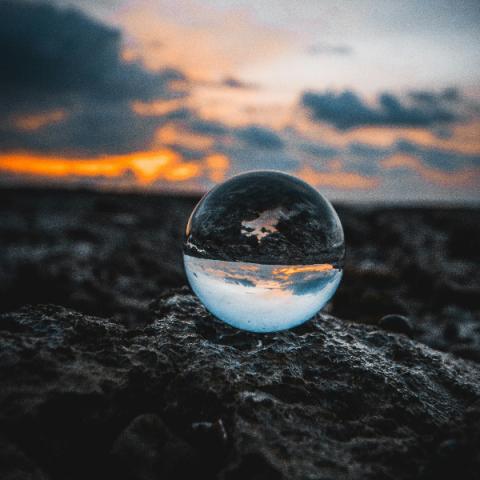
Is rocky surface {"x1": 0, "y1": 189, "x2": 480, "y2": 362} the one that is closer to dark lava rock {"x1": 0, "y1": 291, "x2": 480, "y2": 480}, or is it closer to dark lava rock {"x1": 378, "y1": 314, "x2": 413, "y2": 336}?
dark lava rock {"x1": 378, "y1": 314, "x2": 413, "y2": 336}

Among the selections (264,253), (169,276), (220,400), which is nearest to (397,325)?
(264,253)

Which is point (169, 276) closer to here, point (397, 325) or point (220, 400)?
point (397, 325)

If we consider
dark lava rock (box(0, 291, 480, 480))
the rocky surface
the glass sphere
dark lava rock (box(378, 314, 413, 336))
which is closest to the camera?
dark lava rock (box(0, 291, 480, 480))

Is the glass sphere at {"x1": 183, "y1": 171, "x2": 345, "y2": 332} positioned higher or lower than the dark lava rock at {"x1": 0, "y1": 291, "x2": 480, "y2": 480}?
higher

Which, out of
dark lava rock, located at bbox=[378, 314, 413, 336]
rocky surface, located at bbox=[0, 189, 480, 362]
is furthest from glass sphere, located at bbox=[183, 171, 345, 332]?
rocky surface, located at bbox=[0, 189, 480, 362]

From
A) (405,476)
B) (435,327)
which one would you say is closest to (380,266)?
(435,327)

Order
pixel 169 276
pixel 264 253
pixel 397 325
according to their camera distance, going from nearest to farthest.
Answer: pixel 264 253, pixel 397 325, pixel 169 276

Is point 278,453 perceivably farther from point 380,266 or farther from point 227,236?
point 380,266
